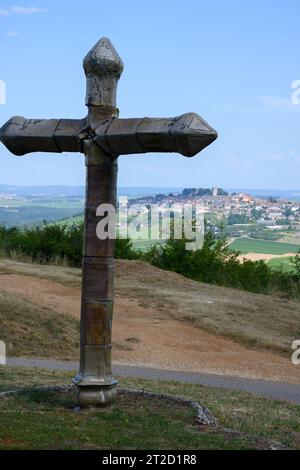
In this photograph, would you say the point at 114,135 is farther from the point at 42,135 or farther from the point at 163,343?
the point at 163,343

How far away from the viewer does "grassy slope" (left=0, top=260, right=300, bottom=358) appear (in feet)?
51.9

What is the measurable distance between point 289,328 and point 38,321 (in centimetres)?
593

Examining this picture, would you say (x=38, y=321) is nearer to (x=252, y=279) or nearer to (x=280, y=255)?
(x=252, y=279)

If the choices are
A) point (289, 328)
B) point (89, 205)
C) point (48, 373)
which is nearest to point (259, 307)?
point (289, 328)

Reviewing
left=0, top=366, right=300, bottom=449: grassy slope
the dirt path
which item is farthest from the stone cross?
the dirt path

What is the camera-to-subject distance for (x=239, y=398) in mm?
10695

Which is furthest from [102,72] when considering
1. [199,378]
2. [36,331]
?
[36,331]

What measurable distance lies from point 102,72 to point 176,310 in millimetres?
12068

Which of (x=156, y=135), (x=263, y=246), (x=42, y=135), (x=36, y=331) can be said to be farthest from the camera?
(x=263, y=246)

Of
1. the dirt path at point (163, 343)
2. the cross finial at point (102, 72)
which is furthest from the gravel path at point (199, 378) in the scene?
the cross finial at point (102, 72)

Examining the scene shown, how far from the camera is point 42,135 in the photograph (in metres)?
8.32

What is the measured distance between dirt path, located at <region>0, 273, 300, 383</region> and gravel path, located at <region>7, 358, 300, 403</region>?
2.42 ft

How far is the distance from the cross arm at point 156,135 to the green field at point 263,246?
23.9 meters

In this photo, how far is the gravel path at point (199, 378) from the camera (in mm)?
12273
